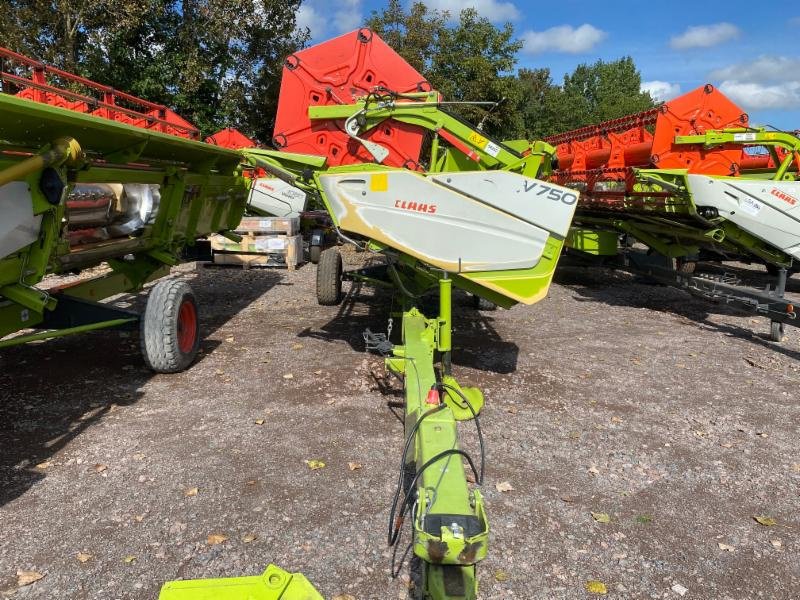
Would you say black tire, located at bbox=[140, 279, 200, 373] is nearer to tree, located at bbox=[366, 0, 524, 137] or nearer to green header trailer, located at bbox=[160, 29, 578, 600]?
green header trailer, located at bbox=[160, 29, 578, 600]

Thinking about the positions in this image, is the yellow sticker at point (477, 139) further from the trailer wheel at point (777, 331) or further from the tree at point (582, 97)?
the tree at point (582, 97)

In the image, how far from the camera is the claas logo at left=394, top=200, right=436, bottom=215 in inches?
181

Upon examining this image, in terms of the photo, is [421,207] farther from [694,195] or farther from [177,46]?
[177,46]

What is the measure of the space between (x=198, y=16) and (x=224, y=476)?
52.6 ft

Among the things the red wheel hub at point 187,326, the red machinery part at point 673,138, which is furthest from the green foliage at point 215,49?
the red wheel hub at point 187,326

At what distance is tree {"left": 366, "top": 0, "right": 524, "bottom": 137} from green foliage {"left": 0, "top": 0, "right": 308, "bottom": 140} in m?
4.58

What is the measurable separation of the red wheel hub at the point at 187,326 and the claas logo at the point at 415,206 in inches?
89.8

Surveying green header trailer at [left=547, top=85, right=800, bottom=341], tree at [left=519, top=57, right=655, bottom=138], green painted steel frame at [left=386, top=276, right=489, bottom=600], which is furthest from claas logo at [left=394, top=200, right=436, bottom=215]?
tree at [left=519, top=57, right=655, bottom=138]

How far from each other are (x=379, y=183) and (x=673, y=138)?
5033 millimetres

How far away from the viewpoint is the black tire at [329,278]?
7676mm

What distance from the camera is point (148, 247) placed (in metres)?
5.67

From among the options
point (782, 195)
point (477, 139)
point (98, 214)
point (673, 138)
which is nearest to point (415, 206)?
point (477, 139)

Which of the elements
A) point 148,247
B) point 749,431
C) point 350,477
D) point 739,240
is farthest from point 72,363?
point 739,240

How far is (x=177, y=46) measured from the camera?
54.1 feet
